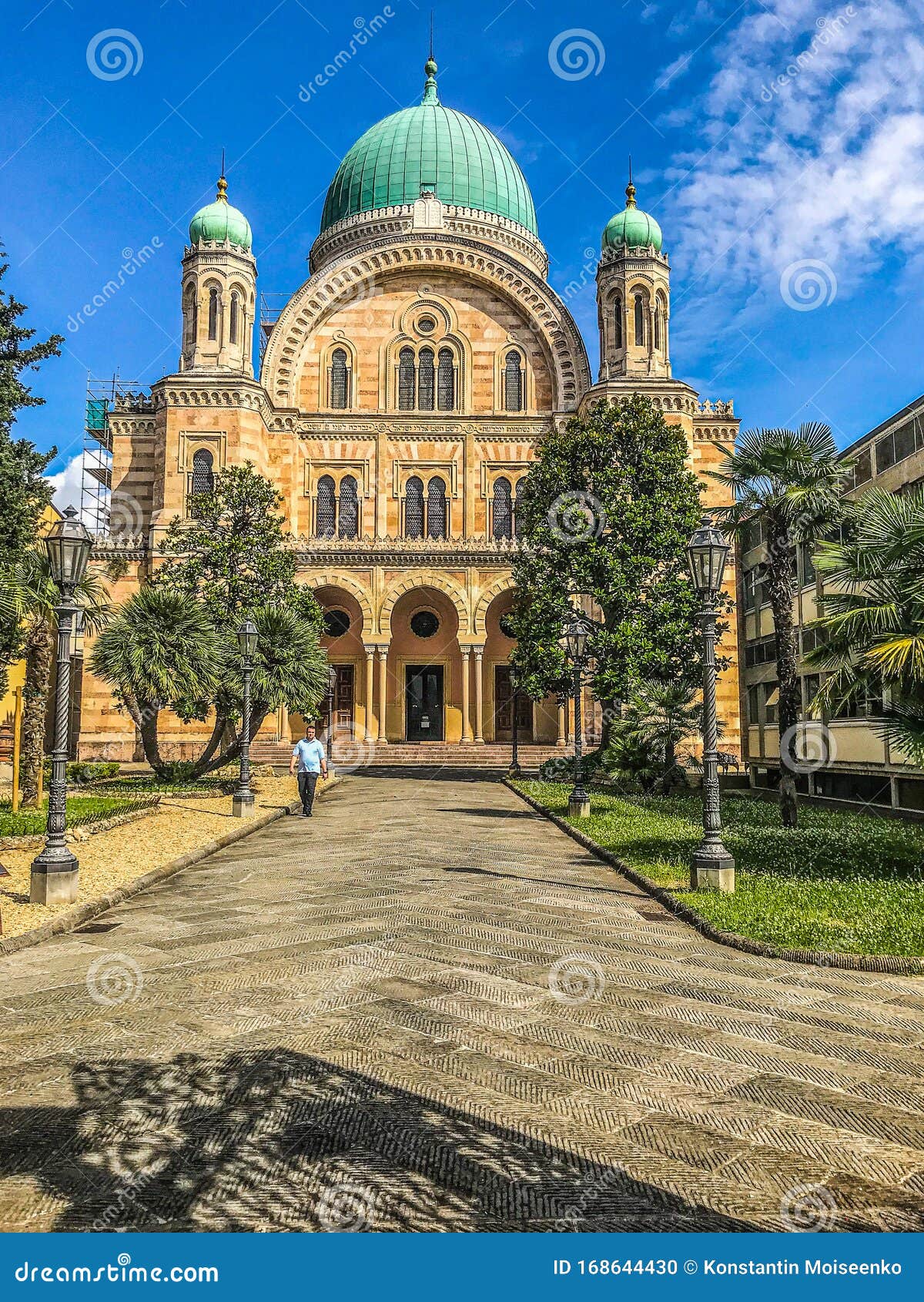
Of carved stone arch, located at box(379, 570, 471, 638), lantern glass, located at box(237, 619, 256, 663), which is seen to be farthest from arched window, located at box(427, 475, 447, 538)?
lantern glass, located at box(237, 619, 256, 663)

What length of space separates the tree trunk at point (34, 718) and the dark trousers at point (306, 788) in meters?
5.23

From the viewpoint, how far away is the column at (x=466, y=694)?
1401 inches

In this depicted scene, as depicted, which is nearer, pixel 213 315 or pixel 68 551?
pixel 68 551

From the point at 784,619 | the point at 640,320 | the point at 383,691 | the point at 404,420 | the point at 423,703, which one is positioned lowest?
the point at 423,703

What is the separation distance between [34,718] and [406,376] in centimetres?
2425

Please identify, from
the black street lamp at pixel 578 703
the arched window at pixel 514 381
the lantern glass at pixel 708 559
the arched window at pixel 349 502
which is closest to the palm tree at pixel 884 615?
the lantern glass at pixel 708 559

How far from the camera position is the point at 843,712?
23719mm

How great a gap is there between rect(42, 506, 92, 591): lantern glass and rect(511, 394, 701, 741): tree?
13822 millimetres

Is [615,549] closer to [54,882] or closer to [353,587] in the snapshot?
[353,587]

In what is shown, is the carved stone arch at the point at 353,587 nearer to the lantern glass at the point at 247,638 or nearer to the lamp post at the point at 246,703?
the lamp post at the point at 246,703

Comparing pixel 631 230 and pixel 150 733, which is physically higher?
pixel 631 230

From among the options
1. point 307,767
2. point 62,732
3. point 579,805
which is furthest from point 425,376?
point 62,732

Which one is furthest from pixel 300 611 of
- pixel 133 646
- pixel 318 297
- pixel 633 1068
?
pixel 633 1068

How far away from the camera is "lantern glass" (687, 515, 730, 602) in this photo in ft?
37.7
